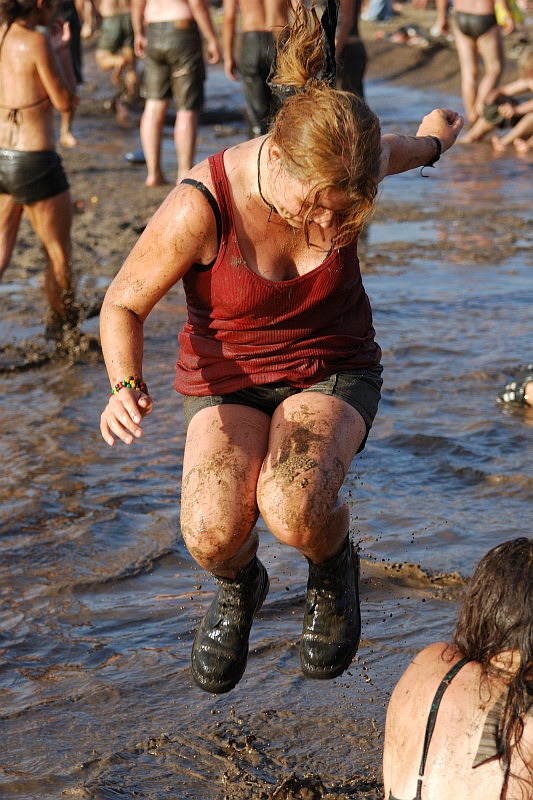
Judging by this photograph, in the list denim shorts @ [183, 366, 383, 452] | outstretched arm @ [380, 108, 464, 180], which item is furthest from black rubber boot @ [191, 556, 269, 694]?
outstretched arm @ [380, 108, 464, 180]

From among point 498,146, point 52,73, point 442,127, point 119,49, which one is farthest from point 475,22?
point 442,127

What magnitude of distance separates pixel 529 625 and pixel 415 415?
12.0ft

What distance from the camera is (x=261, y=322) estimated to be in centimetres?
345

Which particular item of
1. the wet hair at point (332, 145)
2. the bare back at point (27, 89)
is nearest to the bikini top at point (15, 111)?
the bare back at point (27, 89)

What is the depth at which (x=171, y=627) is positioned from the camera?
427 cm

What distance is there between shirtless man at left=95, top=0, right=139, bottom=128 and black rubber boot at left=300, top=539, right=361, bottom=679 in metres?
13.0

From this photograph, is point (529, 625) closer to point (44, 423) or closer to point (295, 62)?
point (295, 62)

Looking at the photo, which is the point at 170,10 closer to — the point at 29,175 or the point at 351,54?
the point at 351,54

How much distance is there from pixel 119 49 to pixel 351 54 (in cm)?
630

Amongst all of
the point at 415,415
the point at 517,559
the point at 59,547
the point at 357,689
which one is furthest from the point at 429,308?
the point at 517,559

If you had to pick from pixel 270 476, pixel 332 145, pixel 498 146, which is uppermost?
pixel 332 145

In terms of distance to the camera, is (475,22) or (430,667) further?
(475,22)

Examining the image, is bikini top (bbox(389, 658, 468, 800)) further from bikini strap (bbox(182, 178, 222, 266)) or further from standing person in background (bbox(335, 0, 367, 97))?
standing person in background (bbox(335, 0, 367, 97))

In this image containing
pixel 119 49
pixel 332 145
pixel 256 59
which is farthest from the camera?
pixel 119 49
